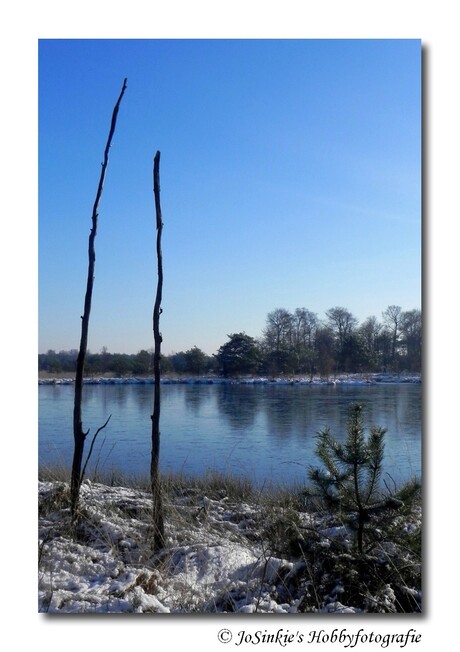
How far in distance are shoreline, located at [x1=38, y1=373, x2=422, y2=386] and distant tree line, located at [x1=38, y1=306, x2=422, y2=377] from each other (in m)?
0.03

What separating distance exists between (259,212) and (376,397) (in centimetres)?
105

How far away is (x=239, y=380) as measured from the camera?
129 inches

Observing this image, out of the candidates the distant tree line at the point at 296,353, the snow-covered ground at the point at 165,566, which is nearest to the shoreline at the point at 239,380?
the distant tree line at the point at 296,353

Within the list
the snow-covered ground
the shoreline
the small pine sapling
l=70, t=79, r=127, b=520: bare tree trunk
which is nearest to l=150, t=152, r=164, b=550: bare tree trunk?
the snow-covered ground

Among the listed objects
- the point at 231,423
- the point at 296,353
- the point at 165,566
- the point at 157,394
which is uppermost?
the point at 296,353

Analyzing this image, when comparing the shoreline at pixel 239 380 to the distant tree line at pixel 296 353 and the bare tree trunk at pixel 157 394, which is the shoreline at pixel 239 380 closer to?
the distant tree line at pixel 296 353

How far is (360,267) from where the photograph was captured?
10.00 ft

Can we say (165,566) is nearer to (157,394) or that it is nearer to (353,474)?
(157,394)

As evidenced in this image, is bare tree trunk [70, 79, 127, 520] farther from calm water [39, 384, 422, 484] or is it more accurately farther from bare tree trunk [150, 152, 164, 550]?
bare tree trunk [150, 152, 164, 550]

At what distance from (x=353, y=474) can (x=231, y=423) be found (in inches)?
41.6

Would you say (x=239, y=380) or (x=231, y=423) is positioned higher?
(x=239, y=380)

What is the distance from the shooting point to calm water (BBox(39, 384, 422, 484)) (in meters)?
3.02

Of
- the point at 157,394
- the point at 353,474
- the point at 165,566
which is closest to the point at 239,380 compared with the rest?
the point at 157,394

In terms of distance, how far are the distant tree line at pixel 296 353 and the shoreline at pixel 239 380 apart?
30mm
